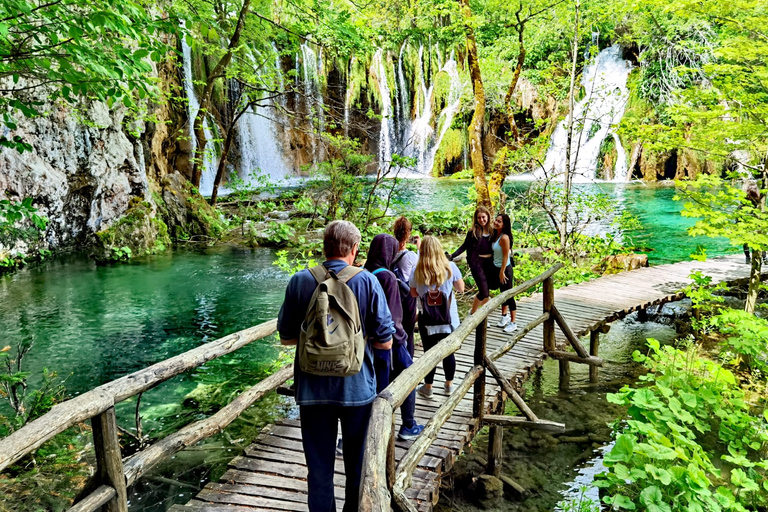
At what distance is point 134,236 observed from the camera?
14102 millimetres

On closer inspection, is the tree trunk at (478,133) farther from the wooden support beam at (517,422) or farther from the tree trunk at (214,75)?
the wooden support beam at (517,422)

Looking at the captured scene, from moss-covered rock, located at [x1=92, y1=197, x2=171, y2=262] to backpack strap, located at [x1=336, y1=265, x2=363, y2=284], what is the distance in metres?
13.1

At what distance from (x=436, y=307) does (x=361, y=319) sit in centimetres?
194

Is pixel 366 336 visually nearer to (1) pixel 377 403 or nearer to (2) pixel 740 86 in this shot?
(1) pixel 377 403

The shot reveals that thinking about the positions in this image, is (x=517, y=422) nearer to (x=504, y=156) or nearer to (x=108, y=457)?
(x=108, y=457)

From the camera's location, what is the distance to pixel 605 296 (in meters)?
9.30

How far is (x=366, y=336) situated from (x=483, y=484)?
10.5ft

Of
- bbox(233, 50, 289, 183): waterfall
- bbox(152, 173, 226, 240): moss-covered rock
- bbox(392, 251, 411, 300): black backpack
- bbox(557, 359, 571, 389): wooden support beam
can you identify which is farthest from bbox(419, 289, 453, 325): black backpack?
bbox(233, 50, 289, 183): waterfall

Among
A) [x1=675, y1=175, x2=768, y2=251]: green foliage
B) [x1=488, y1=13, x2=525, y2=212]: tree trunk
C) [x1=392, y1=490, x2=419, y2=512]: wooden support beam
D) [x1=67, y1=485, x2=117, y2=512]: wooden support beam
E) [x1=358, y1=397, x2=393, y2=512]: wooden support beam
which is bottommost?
[x1=392, y1=490, x2=419, y2=512]: wooden support beam

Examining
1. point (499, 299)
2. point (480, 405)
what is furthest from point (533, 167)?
point (480, 405)

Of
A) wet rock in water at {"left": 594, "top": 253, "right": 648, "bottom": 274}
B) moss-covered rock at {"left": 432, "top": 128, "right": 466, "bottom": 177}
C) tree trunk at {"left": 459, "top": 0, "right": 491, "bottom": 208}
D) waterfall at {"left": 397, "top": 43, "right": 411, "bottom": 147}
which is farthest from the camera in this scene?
moss-covered rock at {"left": 432, "top": 128, "right": 466, "bottom": 177}

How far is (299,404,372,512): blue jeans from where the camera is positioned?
8.41ft

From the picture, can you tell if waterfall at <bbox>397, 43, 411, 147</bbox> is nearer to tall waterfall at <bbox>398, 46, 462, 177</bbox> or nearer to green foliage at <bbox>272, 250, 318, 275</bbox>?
tall waterfall at <bbox>398, 46, 462, 177</bbox>

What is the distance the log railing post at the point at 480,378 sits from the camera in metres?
4.64
